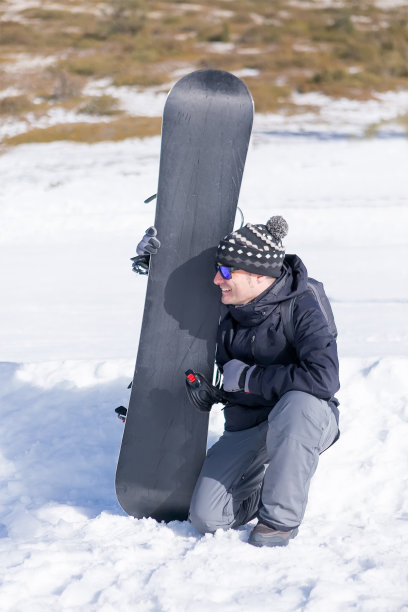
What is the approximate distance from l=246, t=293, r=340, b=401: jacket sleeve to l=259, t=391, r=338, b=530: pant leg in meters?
0.05

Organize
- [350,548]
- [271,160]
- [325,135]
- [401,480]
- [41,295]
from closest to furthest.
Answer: [350,548] < [401,480] < [41,295] < [271,160] < [325,135]

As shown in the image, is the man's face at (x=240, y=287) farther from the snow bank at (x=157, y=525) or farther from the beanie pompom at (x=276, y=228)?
the snow bank at (x=157, y=525)

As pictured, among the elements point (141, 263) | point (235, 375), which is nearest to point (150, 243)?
point (141, 263)

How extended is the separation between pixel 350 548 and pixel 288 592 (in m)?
0.38

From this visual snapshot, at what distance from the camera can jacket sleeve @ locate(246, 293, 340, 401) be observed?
244 cm

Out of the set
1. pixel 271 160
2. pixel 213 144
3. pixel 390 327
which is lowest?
pixel 271 160

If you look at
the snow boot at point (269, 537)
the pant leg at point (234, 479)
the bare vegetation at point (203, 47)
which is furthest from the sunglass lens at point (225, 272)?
the bare vegetation at point (203, 47)

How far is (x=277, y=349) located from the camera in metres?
2.60

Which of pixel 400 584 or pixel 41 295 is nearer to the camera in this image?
pixel 400 584

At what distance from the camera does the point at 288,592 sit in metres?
2.17

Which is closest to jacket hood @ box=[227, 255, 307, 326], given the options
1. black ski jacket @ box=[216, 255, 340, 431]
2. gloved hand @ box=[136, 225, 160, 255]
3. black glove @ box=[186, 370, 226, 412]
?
black ski jacket @ box=[216, 255, 340, 431]

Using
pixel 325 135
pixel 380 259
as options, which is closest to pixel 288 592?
pixel 380 259

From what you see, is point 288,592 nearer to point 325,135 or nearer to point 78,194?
point 78,194

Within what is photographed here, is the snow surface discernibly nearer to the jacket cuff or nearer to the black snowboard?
the black snowboard
